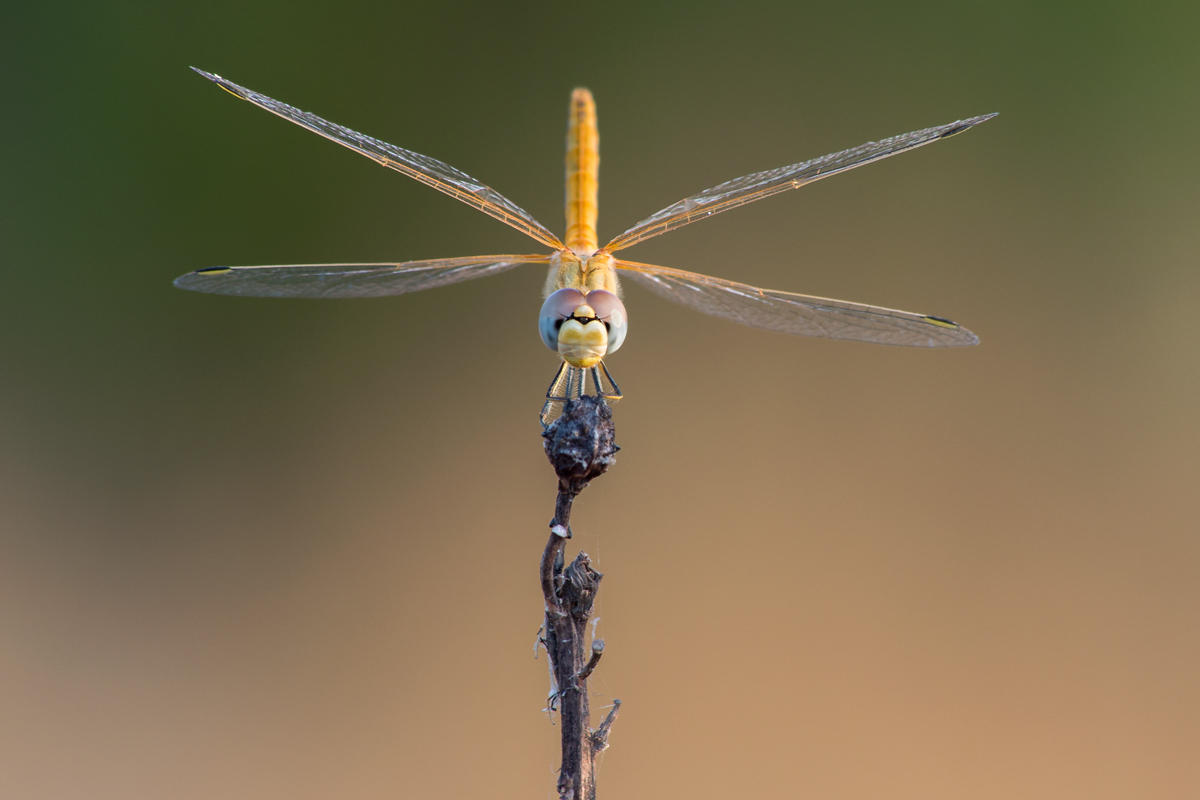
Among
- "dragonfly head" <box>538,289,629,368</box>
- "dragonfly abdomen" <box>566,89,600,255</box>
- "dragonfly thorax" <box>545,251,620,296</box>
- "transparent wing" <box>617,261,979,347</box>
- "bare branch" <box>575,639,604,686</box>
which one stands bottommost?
"bare branch" <box>575,639,604,686</box>

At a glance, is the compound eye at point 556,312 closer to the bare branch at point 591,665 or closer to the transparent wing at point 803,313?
the transparent wing at point 803,313

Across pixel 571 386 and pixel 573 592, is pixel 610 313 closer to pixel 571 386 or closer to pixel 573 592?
pixel 571 386

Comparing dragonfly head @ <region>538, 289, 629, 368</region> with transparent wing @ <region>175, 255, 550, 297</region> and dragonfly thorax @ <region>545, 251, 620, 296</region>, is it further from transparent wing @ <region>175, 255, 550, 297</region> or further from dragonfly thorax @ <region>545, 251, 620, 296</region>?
transparent wing @ <region>175, 255, 550, 297</region>

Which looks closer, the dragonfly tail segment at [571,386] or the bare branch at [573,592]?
the bare branch at [573,592]

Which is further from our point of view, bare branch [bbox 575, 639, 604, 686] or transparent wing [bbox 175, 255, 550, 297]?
transparent wing [bbox 175, 255, 550, 297]

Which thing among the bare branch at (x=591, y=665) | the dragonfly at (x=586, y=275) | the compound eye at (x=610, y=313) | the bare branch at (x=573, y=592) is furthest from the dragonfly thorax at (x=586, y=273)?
the bare branch at (x=591, y=665)

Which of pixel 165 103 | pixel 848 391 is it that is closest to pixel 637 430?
pixel 848 391

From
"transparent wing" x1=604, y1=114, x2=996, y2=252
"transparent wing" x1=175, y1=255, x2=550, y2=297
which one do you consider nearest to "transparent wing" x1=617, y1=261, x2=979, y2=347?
"transparent wing" x1=604, y1=114, x2=996, y2=252

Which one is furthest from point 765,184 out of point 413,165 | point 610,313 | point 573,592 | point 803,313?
point 573,592
